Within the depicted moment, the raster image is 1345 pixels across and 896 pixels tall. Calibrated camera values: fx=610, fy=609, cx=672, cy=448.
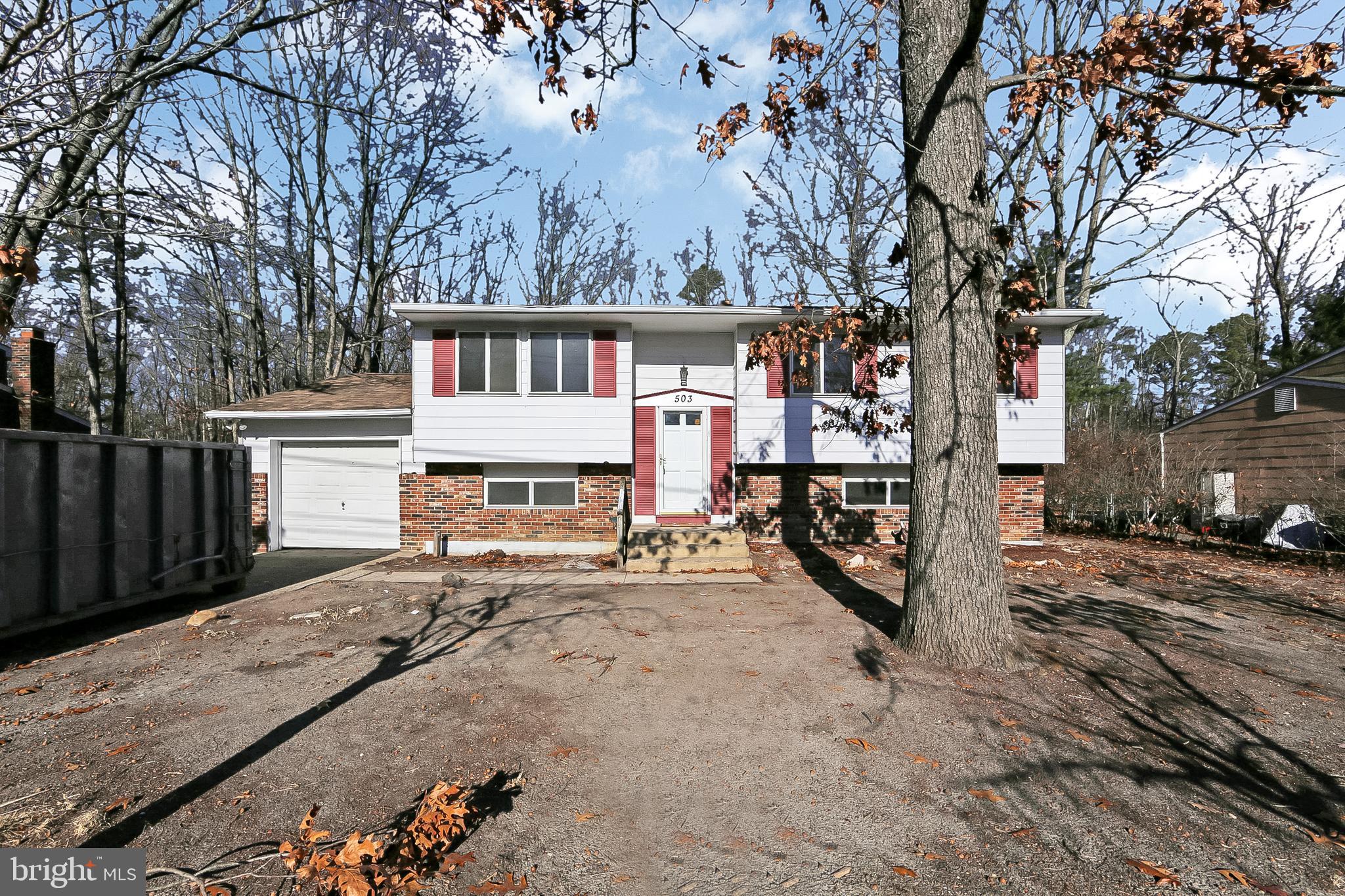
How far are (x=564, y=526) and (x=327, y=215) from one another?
15.1m

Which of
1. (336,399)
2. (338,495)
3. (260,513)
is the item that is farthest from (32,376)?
(338,495)

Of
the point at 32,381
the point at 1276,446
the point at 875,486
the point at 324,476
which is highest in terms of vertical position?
Result: the point at 32,381

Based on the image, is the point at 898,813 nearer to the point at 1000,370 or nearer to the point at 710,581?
the point at 1000,370

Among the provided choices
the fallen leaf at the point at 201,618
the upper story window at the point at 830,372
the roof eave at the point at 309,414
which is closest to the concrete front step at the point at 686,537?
the upper story window at the point at 830,372

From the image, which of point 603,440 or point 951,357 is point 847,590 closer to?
point 951,357

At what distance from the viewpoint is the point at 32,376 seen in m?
10.9

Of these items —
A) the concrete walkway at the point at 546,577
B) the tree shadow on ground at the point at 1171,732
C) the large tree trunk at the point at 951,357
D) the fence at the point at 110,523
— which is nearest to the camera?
the tree shadow on ground at the point at 1171,732

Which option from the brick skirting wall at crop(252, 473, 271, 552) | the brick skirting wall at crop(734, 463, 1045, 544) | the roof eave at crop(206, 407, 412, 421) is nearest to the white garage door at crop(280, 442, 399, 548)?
A: the brick skirting wall at crop(252, 473, 271, 552)

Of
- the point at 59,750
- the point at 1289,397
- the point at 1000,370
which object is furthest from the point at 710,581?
the point at 1289,397

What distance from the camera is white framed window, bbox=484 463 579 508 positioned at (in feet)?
39.8

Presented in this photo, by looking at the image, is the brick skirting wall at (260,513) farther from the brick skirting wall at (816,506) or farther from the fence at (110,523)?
the brick skirting wall at (816,506)

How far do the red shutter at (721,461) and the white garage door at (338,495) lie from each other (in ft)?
21.9

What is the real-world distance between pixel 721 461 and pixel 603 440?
246 centimetres

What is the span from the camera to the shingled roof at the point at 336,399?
12.6 meters
